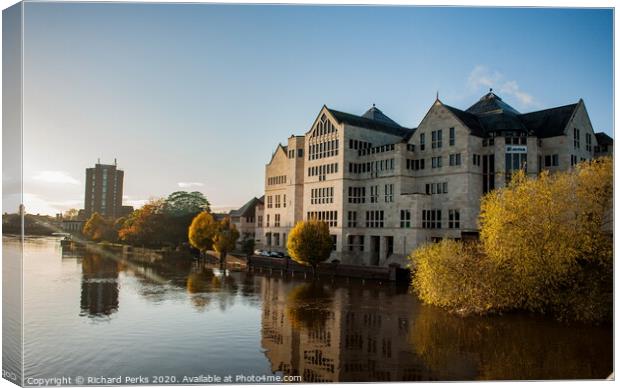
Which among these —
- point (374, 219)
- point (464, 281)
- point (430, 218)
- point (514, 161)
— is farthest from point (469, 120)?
point (464, 281)

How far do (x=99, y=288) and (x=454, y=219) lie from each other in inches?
1288

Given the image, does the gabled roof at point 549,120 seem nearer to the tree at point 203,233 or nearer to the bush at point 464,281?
the bush at point 464,281

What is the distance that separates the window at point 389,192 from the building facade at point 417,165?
0.15m

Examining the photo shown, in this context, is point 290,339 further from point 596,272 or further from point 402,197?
point 402,197

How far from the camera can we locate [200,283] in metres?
49.7

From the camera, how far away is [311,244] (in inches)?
2106

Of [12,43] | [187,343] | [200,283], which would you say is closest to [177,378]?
[187,343]

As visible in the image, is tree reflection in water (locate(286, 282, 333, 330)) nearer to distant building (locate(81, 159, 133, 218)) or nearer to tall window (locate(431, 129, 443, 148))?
tall window (locate(431, 129, 443, 148))

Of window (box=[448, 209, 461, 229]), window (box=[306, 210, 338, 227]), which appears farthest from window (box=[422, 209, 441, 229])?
window (box=[306, 210, 338, 227])

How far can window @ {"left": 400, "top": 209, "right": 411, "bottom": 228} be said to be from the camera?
54.2 meters

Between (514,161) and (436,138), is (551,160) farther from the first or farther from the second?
(436,138)

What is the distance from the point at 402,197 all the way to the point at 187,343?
34.0 m

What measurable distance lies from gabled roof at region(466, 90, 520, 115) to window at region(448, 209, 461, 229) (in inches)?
448

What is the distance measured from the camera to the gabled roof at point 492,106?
5447 cm
